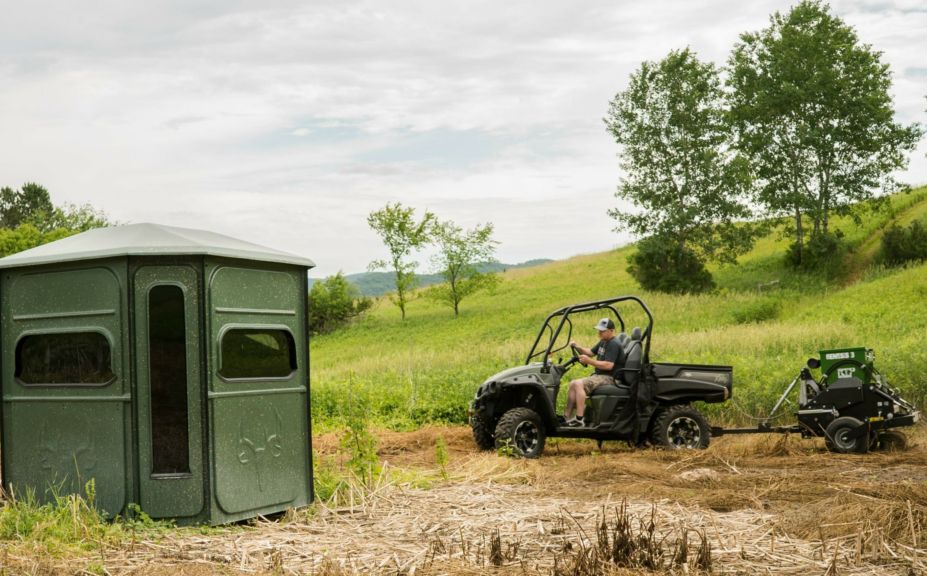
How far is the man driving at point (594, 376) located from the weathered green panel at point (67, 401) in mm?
6414

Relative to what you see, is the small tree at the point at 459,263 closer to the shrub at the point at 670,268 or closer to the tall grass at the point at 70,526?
the shrub at the point at 670,268

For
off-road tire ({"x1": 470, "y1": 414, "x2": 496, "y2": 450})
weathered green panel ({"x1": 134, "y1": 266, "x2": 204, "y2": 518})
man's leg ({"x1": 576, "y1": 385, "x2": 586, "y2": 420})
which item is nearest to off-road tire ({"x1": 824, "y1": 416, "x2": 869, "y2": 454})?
man's leg ({"x1": 576, "y1": 385, "x2": 586, "y2": 420})

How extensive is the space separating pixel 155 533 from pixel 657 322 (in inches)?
1212

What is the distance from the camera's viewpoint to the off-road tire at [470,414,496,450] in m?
12.7

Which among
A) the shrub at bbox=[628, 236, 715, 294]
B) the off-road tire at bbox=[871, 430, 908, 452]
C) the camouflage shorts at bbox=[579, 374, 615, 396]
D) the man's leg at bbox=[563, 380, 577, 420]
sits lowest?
the off-road tire at bbox=[871, 430, 908, 452]

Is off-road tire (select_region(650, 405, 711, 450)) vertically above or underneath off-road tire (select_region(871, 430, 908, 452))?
above

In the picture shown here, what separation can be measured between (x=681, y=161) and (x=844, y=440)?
1419 inches

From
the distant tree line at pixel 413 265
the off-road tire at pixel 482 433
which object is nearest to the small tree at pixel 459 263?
the distant tree line at pixel 413 265

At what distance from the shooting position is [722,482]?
360 inches

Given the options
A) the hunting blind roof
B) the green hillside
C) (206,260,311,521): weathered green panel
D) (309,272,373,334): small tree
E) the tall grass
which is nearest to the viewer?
the tall grass

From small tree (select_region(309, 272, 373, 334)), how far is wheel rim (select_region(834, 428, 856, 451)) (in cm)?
4250

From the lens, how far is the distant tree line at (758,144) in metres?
45.2

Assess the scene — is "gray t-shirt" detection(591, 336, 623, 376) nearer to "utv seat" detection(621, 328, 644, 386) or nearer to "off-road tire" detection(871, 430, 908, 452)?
"utv seat" detection(621, 328, 644, 386)

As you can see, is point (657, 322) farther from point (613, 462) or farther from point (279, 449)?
point (279, 449)
